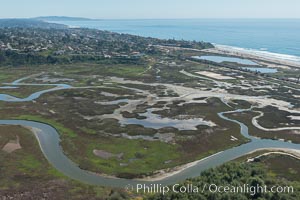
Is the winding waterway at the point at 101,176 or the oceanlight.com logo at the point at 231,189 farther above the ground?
the oceanlight.com logo at the point at 231,189

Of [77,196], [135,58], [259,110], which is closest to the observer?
[77,196]

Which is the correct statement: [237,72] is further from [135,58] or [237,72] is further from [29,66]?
[29,66]

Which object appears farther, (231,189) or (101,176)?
(101,176)

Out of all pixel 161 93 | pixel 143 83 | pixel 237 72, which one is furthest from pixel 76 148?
pixel 237 72

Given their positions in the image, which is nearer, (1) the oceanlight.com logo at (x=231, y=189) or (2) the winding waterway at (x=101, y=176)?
(1) the oceanlight.com logo at (x=231, y=189)

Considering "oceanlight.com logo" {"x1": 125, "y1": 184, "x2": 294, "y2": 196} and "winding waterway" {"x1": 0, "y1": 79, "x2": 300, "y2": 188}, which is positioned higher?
"oceanlight.com logo" {"x1": 125, "y1": 184, "x2": 294, "y2": 196}

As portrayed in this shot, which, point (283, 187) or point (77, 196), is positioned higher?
point (283, 187)

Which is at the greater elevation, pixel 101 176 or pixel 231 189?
pixel 231 189

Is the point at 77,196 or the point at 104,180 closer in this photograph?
the point at 77,196
